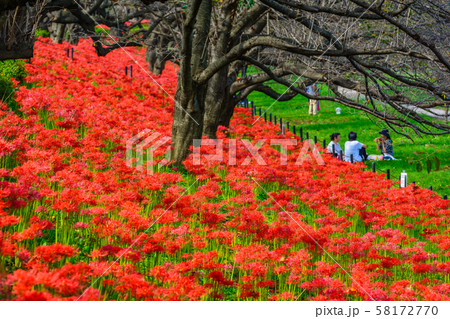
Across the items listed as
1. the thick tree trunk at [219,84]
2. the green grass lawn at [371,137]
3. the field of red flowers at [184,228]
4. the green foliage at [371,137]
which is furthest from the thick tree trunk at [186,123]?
the green grass lawn at [371,137]

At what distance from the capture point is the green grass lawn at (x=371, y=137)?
12.9 m

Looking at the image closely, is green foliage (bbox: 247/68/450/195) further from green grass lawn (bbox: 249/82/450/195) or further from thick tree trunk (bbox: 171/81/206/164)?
thick tree trunk (bbox: 171/81/206/164)

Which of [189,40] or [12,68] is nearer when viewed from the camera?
[189,40]

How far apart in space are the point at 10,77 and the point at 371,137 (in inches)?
507

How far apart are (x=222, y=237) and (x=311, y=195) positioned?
108 inches

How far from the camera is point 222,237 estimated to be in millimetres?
5168

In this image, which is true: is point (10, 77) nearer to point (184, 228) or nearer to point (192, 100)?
point (192, 100)

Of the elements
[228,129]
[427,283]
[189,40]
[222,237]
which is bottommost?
[427,283]

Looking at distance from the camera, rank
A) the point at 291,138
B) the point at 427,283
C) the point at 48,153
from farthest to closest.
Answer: the point at 291,138, the point at 48,153, the point at 427,283

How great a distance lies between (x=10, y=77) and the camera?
1034cm

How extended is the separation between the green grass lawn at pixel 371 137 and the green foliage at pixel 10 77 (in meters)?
6.26

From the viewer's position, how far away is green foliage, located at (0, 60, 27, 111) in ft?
28.8

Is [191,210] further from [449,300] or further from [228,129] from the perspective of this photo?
[228,129]

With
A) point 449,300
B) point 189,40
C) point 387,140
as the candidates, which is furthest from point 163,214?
point 387,140
